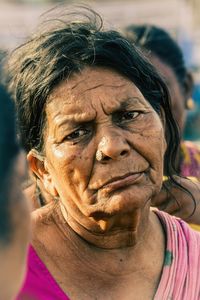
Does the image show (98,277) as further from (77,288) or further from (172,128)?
(172,128)

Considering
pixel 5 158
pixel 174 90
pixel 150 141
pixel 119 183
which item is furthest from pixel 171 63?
pixel 5 158

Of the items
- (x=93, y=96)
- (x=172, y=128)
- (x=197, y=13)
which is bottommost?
(x=197, y=13)

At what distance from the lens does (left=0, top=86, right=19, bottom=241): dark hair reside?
1688 millimetres

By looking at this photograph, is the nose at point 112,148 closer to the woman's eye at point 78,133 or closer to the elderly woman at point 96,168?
the elderly woman at point 96,168

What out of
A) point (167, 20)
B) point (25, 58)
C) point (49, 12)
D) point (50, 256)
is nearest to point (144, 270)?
point (50, 256)

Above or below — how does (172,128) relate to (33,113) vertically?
below

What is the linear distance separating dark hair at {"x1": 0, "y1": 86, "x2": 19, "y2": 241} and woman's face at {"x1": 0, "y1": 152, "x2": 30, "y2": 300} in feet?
0.04

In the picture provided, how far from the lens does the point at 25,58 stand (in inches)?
122

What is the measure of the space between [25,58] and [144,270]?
1073 mm

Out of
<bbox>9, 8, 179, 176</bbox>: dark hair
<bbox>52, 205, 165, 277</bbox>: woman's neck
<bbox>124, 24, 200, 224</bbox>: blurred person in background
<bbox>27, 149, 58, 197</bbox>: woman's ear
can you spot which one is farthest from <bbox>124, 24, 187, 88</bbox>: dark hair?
<bbox>52, 205, 165, 277</bbox>: woman's neck

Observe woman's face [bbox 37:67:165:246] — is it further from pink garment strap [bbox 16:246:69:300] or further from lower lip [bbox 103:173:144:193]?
pink garment strap [bbox 16:246:69:300]

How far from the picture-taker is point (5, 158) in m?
1.70

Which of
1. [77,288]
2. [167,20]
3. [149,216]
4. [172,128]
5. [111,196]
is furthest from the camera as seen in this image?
[167,20]

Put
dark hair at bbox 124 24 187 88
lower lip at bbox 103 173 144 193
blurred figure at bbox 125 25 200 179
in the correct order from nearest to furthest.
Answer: lower lip at bbox 103 173 144 193
blurred figure at bbox 125 25 200 179
dark hair at bbox 124 24 187 88
